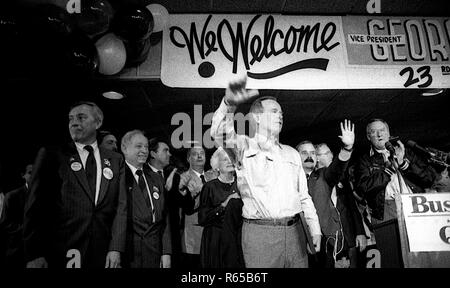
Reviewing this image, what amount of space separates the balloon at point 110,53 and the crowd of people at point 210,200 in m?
0.33

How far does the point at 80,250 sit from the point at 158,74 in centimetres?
145

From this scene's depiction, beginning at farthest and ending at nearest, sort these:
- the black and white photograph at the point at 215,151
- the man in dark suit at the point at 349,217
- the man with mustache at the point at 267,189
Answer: the man in dark suit at the point at 349,217 < the black and white photograph at the point at 215,151 < the man with mustache at the point at 267,189

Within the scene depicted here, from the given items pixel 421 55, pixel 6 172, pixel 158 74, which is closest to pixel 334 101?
pixel 421 55

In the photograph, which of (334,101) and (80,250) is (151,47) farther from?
(334,101)

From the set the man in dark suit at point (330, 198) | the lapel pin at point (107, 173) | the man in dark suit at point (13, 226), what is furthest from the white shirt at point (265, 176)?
the man in dark suit at point (13, 226)

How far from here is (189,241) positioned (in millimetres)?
2957

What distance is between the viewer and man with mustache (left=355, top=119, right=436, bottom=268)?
3022 mm

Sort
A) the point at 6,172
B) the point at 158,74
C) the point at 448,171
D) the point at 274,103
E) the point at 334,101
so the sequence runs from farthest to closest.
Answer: the point at 334,101, the point at 448,171, the point at 158,74, the point at 6,172, the point at 274,103

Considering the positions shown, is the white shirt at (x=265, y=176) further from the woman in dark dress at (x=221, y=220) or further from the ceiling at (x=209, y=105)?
the ceiling at (x=209, y=105)

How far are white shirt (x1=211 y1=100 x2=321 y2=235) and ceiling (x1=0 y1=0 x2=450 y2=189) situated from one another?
1.05m

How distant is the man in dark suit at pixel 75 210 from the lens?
231cm

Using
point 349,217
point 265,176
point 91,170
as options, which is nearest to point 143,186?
point 91,170

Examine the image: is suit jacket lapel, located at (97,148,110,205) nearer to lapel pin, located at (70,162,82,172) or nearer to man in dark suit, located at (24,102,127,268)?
man in dark suit, located at (24,102,127,268)

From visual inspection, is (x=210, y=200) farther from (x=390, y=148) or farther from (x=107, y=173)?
(x=390, y=148)
